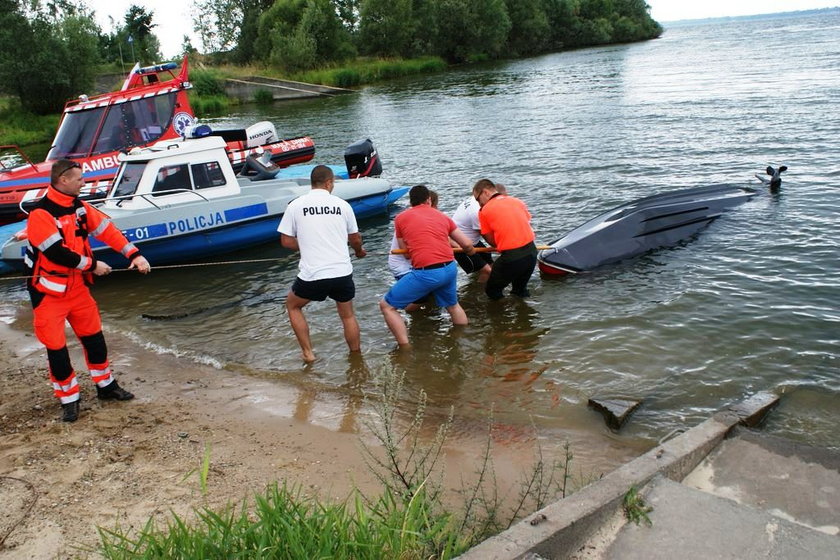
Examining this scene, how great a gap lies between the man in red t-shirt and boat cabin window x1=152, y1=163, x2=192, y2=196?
544 centimetres

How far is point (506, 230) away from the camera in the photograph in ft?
26.4

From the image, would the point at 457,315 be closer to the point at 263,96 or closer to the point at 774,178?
the point at 774,178

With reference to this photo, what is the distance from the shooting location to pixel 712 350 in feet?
23.3

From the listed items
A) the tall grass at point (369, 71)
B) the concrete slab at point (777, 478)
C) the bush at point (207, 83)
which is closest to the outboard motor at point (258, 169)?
the concrete slab at point (777, 478)

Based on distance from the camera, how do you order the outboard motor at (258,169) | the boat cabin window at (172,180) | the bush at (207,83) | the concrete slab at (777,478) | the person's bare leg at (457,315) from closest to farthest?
the concrete slab at (777,478) < the person's bare leg at (457,315) < the boat cabin window at (172,180) < the outboard motor at (258,169) < the bush at (207,83)

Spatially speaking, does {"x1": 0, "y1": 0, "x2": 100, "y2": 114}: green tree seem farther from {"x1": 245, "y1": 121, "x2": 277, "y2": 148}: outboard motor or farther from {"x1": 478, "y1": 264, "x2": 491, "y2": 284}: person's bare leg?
{"x1": 478, "y1": 264, "x2": 491, "y2": 284}: person's bare leg

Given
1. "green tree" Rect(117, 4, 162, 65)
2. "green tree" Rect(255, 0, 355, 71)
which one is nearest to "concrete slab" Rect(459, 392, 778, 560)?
"green tree" Rect(255, 0, 355, 71)

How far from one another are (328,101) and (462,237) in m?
33.3

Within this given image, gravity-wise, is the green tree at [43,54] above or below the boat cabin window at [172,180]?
above

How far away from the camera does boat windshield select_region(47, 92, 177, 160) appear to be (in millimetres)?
15062

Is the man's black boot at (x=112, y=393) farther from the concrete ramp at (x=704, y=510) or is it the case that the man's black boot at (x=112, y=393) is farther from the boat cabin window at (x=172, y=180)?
the boat cabin window at (x=172, y=180)

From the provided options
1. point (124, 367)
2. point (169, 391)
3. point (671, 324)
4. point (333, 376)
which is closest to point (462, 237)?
point (333, 376)

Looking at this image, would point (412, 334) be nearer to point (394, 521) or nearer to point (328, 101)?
point (394, 521)

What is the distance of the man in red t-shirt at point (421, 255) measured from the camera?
7.18 m
